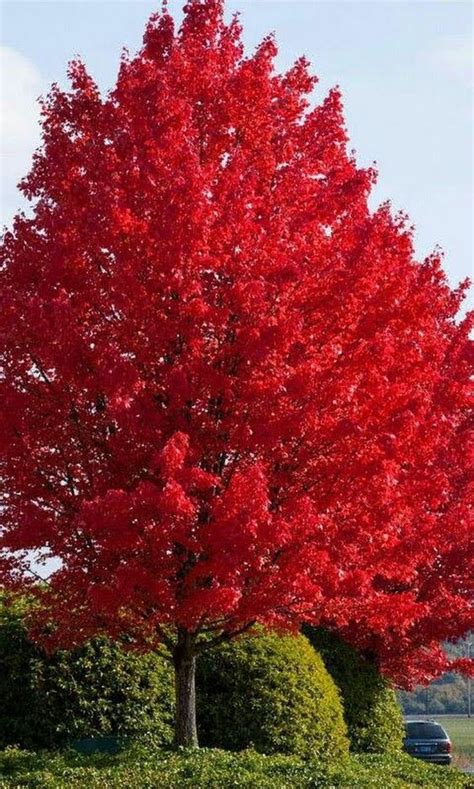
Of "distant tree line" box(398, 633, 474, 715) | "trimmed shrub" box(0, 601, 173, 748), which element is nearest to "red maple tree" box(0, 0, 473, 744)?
"trimmed shrub" box(0, 601, 173, 748)

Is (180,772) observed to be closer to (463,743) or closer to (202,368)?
(202,368)

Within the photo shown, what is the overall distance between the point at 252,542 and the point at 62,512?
3015mm

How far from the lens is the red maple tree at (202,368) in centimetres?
1580

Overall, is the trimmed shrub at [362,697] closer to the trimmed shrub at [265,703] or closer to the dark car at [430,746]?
the trimmed shrub at [265,703]

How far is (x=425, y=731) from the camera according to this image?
1455 inches

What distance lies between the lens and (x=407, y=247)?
1891cm

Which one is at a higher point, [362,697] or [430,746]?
[362,697]

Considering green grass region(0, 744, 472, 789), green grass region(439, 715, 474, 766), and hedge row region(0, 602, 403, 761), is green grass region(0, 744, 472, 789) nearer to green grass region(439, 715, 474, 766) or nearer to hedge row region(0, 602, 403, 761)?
hedge row region(0, 602, 403, 761)

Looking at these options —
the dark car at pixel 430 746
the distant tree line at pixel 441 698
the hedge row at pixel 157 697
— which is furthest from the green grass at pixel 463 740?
the hedge row at pixel 157 697

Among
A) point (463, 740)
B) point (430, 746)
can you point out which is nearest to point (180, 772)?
point (430, 746)

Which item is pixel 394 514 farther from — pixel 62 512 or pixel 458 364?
pixel 458 364

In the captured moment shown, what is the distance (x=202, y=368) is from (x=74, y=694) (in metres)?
6.68

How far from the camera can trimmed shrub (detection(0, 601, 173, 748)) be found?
1945cm

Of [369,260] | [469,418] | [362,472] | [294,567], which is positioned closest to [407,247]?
[369,260]
